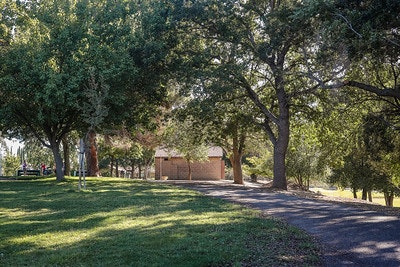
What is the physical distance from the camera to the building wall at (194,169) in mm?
50812

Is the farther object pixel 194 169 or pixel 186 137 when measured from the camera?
pixel 194 169

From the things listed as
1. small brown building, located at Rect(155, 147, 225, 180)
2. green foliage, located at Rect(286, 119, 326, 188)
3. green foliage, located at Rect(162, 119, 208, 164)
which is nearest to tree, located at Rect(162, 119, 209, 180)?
green foliage, located at Rect(162, 119, 208, 164)

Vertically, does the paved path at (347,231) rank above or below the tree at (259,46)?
below

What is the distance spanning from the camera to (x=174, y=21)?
21.9 meters

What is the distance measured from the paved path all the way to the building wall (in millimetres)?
37129

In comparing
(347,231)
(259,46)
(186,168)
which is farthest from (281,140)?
(186,168)

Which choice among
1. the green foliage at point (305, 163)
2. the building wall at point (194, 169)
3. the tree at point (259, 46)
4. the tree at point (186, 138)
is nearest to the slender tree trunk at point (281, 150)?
the tree at point (259, 46)

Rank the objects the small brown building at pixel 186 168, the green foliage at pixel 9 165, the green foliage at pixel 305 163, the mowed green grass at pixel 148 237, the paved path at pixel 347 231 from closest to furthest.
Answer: the mowed green grass at pixel 148 237
the paved path at pixel 347 231
the green foliage at pixel 305 163
the small brown building at pixel 186 168
the green foliage at pixel 9 165

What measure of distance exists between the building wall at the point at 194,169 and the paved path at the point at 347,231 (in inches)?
1462

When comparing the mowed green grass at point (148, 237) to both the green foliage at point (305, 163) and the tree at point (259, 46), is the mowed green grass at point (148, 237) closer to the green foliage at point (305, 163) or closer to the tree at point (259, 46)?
the tree at point (259, 46)

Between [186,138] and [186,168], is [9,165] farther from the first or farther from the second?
[186,138]

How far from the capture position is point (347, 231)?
887 centimetres

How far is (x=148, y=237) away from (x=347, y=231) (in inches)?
168

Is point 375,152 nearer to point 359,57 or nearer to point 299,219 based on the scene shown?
point 359,57
